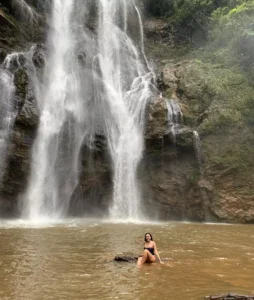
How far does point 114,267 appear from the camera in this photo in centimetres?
788

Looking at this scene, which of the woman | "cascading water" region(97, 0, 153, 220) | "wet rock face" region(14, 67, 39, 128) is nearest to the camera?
the woman

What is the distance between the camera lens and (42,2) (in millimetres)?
29266

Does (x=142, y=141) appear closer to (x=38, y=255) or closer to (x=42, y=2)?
(x=38, y=255)

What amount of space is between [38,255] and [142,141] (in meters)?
11.9

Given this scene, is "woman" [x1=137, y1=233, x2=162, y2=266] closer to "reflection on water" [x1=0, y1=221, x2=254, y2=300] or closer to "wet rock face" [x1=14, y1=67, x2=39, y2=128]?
"reflection on water" [x1=0, y1=221, x2=254, y2=300]

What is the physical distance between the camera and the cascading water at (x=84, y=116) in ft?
62.8

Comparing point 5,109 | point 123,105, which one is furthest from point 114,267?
point 123,105

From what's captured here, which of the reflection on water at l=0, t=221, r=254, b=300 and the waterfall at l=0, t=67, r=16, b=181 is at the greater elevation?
the waterfall at l=0, t=67, r=16, b=181

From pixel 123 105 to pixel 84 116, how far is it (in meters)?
2.68

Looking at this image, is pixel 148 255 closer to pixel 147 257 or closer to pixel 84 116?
pixel 147 257

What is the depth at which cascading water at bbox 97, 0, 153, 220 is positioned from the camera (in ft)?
63.9

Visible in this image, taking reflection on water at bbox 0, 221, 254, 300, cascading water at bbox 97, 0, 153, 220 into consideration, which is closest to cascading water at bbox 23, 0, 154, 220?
cascading water at bbox 97, 0, 153, 220

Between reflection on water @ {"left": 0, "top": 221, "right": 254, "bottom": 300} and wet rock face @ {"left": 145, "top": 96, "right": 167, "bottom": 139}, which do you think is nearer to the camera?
reflection on water @ {"left": 0, "top": 221, "right": 254, "bottom": 300}

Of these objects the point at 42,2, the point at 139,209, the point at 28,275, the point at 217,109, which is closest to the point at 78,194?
the point at 139,209
